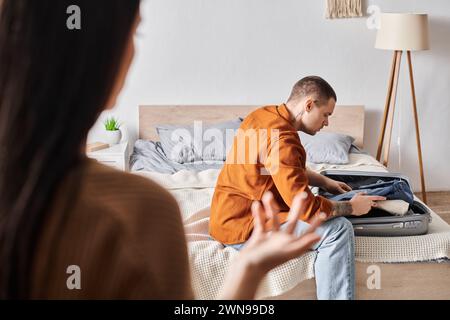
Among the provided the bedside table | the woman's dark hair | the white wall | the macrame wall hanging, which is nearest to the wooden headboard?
the white wall

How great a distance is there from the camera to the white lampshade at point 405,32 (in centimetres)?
344

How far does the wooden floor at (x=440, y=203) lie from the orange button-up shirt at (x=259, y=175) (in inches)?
62.6

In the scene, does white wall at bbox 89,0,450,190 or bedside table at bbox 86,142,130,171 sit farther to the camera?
white wall at bbox 89,0,450,190

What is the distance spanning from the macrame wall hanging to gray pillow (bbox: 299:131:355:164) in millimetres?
693

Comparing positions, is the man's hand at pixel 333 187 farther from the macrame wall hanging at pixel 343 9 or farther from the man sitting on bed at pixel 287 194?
the macrame wall hanging at pixel 343 9

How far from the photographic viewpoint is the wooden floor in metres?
3.54

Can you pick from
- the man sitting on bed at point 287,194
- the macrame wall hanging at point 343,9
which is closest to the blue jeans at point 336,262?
the man sitting on bed at point 287,194

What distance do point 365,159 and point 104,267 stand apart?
2.94 meters

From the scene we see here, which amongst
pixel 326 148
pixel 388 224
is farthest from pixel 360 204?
pixel 326 148

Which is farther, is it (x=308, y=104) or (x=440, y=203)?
(x=440, y=203)

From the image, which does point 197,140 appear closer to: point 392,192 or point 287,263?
point 392,192

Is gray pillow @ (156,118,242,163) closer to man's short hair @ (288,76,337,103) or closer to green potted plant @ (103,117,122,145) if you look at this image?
green potted plant @ (103,117,122,145)

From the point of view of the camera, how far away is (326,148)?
3398mm

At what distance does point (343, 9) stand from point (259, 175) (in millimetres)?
1886
